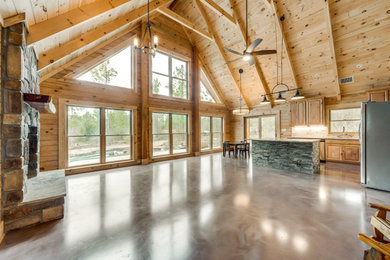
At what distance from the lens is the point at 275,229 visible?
7.06ft

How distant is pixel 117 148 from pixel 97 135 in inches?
31.2

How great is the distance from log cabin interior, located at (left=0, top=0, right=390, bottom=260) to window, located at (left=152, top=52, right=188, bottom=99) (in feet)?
0.17

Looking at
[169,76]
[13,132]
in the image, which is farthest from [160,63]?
[13,132]

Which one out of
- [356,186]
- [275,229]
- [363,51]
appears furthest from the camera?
[363,51]

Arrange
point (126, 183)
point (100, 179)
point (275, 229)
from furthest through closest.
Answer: point (100, 179)
point (126, 183)
point (275, 229)

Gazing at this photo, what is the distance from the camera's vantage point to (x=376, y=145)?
3.55 m

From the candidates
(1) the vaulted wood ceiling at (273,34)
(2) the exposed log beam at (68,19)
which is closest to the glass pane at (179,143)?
(1) the vaulted wood ceiling at (273,34)

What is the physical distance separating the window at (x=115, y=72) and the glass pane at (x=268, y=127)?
6.93 metres

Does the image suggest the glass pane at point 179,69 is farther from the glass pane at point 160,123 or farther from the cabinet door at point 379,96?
the cabinet door at point 379,96

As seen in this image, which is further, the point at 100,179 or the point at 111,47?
the point at 111,47

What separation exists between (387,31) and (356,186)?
4.49 metres

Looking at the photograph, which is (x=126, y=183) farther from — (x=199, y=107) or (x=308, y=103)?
(x=308, y=103)

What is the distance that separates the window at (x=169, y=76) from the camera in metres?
7.00

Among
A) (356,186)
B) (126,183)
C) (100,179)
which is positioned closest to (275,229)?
(356,186)
